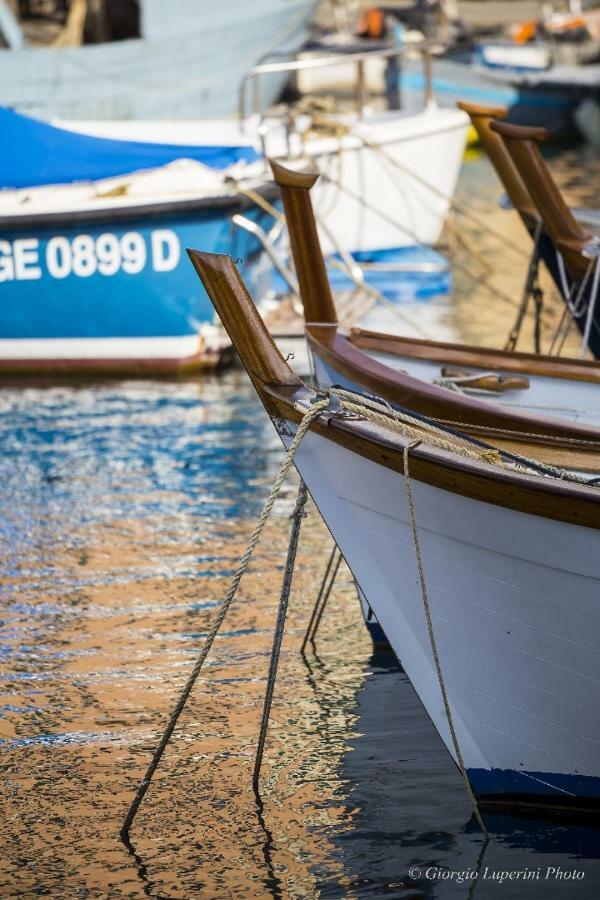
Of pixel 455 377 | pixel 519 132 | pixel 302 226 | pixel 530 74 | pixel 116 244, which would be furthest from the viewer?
pixel 530 74

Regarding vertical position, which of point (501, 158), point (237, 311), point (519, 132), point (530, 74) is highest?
point (237, 311)

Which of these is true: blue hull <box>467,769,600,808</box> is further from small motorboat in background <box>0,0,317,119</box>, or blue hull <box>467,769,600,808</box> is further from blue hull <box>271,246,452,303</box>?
small motorboat in background <box>0,0,317,119</box>

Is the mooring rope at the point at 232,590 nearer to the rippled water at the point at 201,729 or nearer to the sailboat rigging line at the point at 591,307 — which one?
the rippled water at the point at 201,729

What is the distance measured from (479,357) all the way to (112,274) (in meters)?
4.99

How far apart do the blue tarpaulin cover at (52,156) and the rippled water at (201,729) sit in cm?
360

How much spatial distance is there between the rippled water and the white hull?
0.82ft

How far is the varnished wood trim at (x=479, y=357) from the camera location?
640cm

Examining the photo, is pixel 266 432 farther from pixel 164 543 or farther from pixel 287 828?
pixel 287 828

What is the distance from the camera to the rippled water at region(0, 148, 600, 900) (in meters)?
4.36

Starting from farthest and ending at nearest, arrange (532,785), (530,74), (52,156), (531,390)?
(530,74) → (52,156) → (531,390) → (532,785)

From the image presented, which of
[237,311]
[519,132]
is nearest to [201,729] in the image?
[237,311]

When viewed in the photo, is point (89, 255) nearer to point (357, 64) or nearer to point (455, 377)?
point (357, 64)

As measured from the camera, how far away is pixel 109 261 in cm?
1092

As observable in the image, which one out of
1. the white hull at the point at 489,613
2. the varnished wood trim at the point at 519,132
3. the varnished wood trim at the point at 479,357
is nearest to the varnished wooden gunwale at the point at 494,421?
the varnished wood trim at the point at 479,357
